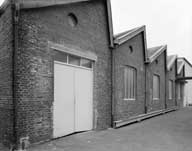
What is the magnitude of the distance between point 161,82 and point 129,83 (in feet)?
19.8

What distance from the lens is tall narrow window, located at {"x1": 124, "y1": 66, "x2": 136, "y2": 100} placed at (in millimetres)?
10089

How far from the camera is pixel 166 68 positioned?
53.0ft

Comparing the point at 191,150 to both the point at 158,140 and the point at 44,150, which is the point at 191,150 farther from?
the point at 44,150

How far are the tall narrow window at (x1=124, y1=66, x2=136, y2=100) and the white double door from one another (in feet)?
10.7

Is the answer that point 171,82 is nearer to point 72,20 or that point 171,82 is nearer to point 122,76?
point 122,76

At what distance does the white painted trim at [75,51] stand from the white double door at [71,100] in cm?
54

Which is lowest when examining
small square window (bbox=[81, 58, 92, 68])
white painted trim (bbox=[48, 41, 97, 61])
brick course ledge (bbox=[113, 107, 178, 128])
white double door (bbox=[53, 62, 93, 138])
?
brick course ledge (bbox=[113, 107, 178, 128])

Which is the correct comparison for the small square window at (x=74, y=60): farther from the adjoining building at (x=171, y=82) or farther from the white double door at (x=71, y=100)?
the adjoining building at (x=171, y=82)

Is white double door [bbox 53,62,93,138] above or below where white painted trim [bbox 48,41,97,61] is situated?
below

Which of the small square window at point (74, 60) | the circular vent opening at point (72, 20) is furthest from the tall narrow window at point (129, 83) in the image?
the circular vent opening at point (72, 20)

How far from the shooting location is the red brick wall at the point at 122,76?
908cm

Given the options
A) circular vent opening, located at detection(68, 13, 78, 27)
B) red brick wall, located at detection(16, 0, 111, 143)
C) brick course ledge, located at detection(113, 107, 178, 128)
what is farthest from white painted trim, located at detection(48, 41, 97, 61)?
brick course ledge, located at detection(113, 107, 178, 128)

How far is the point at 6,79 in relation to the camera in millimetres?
5004

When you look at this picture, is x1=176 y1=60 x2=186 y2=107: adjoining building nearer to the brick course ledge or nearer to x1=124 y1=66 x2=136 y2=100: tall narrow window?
the brick course ledge
